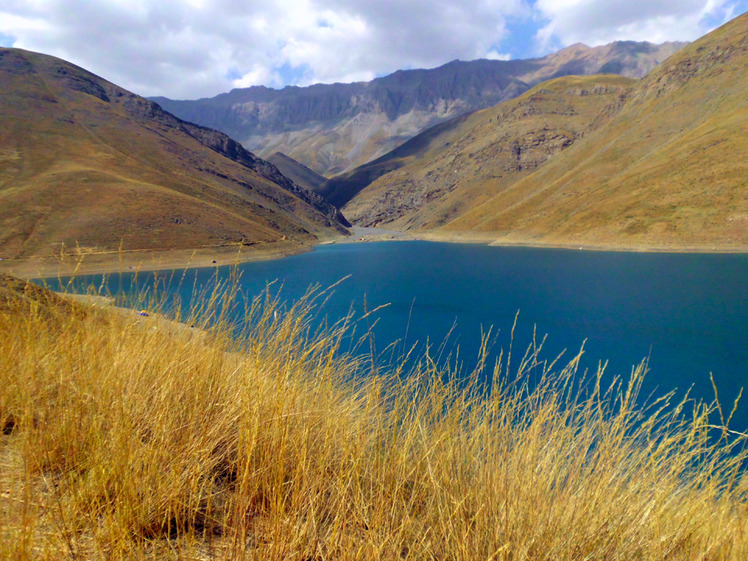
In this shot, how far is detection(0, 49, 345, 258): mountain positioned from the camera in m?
47.3

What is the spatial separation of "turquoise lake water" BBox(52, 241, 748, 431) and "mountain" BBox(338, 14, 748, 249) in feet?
27.7

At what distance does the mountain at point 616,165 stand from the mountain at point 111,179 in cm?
4044

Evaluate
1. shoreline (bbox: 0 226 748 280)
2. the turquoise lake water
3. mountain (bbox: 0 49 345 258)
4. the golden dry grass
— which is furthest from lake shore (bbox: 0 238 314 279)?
the golden dry grass

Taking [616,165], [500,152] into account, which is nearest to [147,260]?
[616,165]

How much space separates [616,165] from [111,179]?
8201cm

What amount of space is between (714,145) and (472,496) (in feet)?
226

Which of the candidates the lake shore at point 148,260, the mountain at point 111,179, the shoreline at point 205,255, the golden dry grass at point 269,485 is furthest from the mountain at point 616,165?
the golden dry grass at point 269,485

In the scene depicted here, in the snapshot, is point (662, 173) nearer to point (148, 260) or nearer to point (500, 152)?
point (500, 152)

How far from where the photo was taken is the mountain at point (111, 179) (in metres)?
47.3

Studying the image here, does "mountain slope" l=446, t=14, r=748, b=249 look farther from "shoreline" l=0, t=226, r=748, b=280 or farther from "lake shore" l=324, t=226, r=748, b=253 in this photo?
"shoreline" l=0, t=226, r=748, b=280

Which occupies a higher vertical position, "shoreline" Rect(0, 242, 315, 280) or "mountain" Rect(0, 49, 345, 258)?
"mountain" Rect(0, 49, 345, 258)

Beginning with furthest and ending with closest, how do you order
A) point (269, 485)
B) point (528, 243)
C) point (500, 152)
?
point (500, 152), point (528, 243), point (269, 485)

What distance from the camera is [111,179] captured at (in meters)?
58.2

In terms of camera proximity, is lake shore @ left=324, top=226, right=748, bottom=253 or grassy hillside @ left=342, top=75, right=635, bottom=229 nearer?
lake shore @ left=324, top=226, right=748, bottom=253
